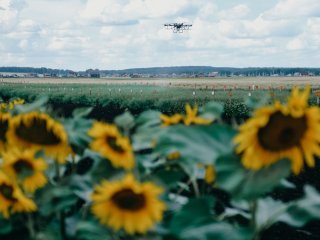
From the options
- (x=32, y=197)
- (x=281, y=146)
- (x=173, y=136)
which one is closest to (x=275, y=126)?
(x=281, y=146)

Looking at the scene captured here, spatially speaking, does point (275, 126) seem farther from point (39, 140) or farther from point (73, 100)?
point (73, 100)

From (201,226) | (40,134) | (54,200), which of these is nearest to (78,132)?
(40,134)

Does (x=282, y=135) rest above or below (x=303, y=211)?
above

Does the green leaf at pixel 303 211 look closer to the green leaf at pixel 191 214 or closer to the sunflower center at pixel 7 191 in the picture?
the green leaf at pixel 191 214

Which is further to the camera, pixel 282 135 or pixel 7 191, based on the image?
pixel 7 191

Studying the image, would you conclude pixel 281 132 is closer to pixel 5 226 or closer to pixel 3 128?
pixel 5 226

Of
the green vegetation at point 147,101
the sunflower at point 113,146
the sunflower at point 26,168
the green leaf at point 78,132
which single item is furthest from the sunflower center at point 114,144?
the green vegetation at point 147,101

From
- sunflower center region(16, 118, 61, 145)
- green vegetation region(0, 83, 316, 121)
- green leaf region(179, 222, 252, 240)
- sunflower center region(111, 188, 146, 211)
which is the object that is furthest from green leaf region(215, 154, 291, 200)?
green vegetation region(0, 83, 316, 121)

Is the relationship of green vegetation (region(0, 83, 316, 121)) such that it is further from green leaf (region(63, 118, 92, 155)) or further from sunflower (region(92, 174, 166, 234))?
sunflower (region(92, 174, 166, 234))
